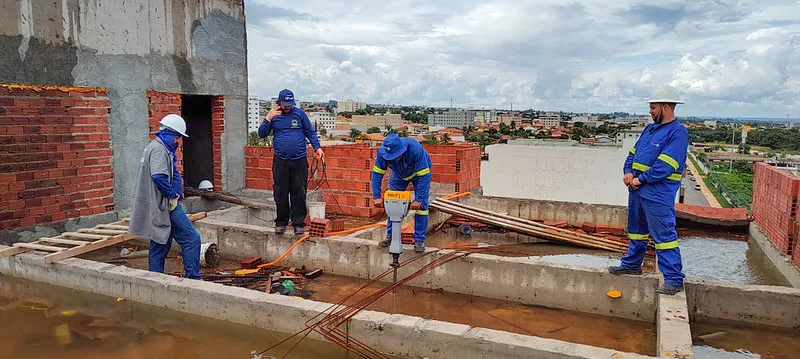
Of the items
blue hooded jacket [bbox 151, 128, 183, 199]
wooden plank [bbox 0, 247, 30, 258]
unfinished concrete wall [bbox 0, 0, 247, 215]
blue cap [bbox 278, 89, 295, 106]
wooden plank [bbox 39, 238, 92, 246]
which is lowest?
wooden plank [bbox 0, 247, 30, 258]

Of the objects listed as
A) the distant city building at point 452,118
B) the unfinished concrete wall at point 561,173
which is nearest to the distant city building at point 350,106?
the distant city building at point 452,118

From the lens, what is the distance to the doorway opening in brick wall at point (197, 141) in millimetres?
9812

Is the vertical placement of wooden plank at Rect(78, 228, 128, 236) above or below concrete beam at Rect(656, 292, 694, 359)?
above

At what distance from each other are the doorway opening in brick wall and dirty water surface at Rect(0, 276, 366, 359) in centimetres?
487

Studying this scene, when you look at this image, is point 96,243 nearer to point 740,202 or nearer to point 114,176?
point 114,176

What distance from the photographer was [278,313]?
14.0 ft

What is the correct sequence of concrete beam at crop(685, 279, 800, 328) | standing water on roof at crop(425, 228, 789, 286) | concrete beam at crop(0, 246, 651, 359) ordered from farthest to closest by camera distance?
standing water on roof at crop(425, 228, 789, 286) → concrete beam at crop(685, 279, 800, 328) → concrete beam at crop(0, 246, 651, 359)

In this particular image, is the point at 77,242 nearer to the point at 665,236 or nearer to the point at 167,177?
the point at 167,177

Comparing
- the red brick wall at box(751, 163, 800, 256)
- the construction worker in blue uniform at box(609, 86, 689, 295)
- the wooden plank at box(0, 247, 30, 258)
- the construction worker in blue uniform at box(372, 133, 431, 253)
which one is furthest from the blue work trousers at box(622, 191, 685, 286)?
the wooden plank at box(0, 247, 30, 258)

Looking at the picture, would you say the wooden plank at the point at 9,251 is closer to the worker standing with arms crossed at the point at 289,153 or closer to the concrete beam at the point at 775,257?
the worker standing with arms crossed at the point at 289,153

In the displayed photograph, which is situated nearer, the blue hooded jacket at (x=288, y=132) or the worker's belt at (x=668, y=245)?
the worker's belt at (x=668, y=245)

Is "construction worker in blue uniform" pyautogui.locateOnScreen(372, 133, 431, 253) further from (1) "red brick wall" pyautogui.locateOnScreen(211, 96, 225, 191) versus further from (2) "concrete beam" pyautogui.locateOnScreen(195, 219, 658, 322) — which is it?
(1) "red brick wall" pyautogui.locateOnScreen(211, 96, 225, 191)

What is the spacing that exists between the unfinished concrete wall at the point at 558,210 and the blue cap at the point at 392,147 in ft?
14.0

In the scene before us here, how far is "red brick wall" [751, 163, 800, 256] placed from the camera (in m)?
6.50
